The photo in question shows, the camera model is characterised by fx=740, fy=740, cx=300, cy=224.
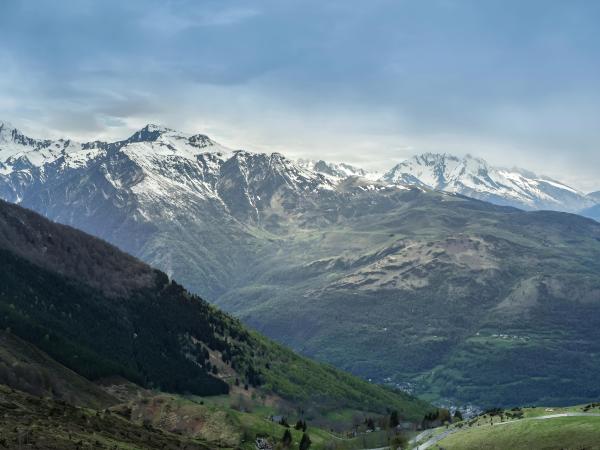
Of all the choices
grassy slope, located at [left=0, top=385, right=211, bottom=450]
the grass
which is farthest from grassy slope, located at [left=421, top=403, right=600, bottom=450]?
grassy slope, located at [left=0, top=385, right=211, bottom=450]

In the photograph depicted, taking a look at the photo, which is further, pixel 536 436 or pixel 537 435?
pixel 537 435

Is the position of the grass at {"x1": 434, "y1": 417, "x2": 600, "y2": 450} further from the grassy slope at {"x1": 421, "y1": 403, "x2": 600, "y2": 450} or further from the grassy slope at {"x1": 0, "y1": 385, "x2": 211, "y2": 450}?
the grassy slope at {"x1": 0, "y1": 385, "x2": 211, "y2": 450}

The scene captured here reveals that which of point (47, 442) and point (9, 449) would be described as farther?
point (47, 442)

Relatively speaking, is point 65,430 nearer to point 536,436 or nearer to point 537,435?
point 536,436

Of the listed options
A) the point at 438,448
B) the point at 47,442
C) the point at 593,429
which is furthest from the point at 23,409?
the point at 593,429

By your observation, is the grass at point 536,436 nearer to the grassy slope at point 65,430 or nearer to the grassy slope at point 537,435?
the grassy slope at point 537,435

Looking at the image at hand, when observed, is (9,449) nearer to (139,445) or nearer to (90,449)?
(90,449)

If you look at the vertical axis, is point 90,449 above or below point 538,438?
above

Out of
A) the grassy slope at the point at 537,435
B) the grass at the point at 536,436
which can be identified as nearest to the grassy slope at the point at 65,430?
the grassy slope at the point at 537,435

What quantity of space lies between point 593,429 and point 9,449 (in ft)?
377

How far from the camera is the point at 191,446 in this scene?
17825cm

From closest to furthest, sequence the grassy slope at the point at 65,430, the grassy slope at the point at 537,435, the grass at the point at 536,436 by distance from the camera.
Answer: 1. the grassy slope at the point at 65,430
2. the grass at the point at 536,436
3. the grassy slope at the point at 537,435

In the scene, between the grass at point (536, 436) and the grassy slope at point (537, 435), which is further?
the grassy slope at point (537, 435)

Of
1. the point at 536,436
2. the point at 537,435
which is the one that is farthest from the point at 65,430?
the point at 537,435
